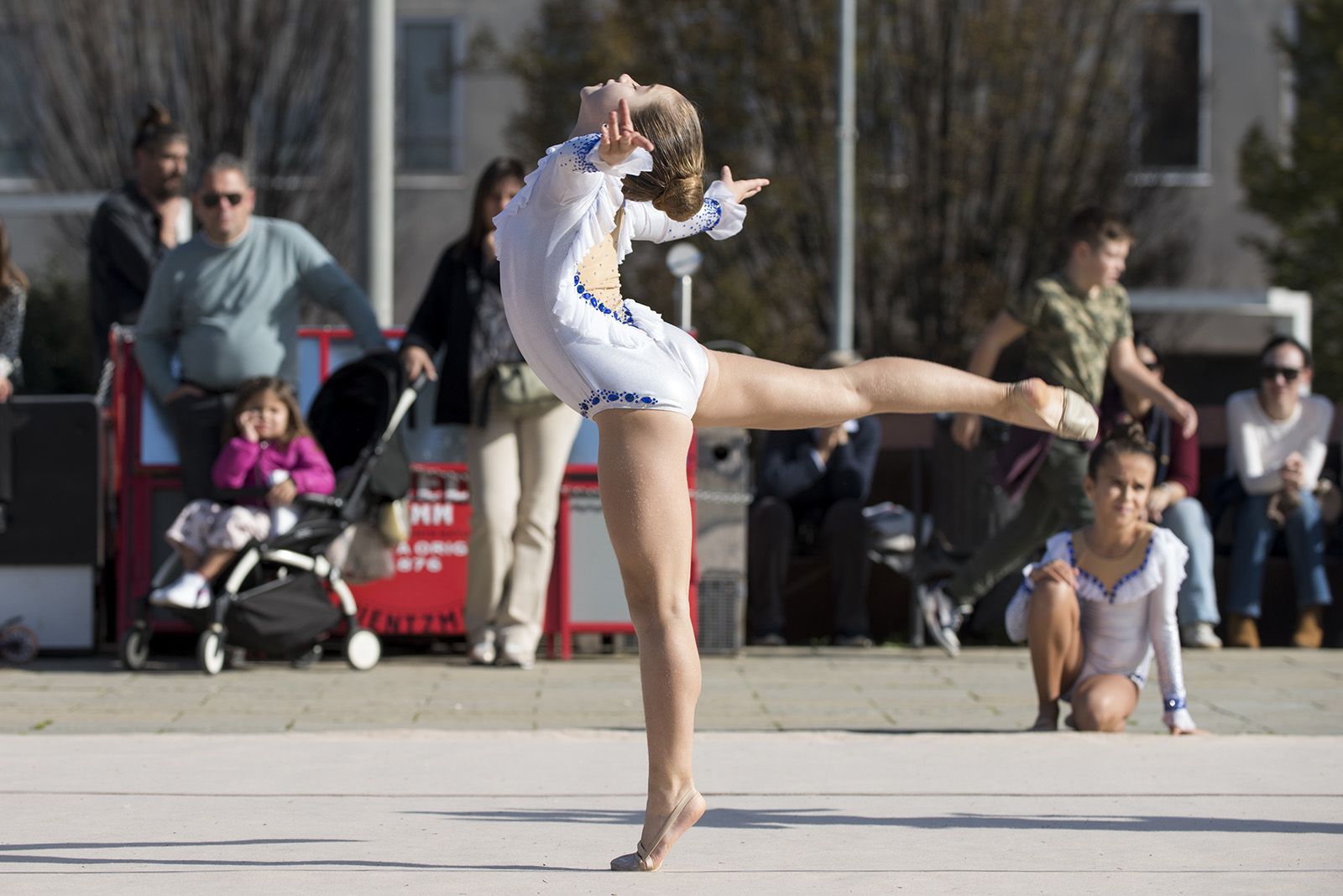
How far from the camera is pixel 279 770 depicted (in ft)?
17.8

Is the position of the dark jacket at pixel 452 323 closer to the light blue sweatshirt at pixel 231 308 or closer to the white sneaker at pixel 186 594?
the light blue sweatshirt at pixel 231 308

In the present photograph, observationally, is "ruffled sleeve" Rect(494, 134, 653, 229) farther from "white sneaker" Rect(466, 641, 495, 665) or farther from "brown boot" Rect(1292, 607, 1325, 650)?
"brown boot" Rect(1292, 607, 1325, 650)

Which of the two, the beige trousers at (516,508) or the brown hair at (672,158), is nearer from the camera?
the brown hair at (672,158)

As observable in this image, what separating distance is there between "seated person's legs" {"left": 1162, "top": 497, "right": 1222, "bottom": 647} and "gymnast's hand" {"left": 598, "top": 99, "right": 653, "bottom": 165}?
5.76m

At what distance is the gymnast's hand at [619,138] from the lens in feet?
13.3

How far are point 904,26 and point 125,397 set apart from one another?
11031 mm

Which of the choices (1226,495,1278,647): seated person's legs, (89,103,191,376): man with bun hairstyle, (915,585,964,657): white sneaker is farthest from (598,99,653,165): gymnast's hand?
(1226,495,1278,647): seated person's legs

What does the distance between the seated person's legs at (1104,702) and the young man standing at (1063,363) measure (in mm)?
1932

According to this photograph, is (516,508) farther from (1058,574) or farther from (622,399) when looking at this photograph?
(622,399)

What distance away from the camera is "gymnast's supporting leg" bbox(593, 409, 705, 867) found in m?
4.18

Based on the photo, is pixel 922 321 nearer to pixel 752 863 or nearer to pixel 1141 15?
pixel 1141 15

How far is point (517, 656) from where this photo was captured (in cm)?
834

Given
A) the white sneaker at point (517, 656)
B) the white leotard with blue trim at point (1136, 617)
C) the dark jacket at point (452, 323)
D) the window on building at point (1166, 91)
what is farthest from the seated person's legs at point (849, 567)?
the window on building at point (1166, 91)

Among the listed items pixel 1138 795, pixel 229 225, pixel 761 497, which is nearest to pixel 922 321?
pixel 761 497
